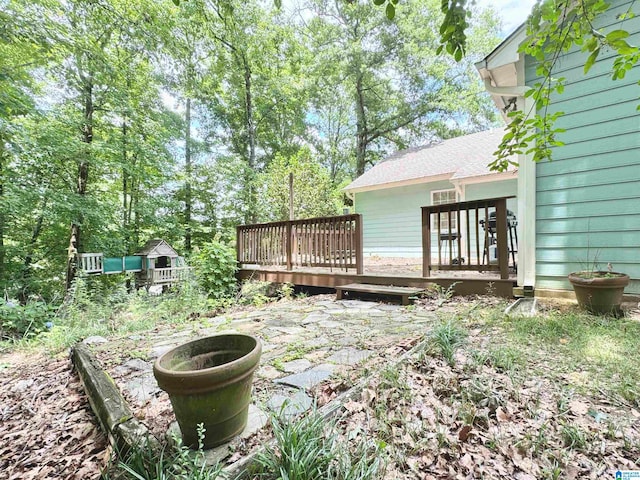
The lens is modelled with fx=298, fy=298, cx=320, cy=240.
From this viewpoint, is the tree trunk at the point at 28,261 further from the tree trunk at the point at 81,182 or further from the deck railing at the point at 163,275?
the deck railing at the point at 163,275

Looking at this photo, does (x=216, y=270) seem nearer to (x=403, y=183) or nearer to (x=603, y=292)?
(x=603, y=292)

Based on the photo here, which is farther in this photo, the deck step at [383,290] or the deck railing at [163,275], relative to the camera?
the deck railing at [163,275]

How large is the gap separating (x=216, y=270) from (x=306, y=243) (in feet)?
7.00

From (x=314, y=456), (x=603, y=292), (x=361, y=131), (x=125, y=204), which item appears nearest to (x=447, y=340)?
(x=314, y=456)

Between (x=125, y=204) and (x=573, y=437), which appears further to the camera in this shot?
(x=125, y=204)

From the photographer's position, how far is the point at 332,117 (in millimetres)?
19812

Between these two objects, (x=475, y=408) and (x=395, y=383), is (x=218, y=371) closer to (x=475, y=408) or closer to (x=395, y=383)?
(x=395, y=383)

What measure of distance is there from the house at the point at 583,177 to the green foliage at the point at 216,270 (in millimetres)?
5512

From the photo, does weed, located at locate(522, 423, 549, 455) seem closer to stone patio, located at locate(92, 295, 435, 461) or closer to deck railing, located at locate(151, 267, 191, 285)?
stone patio, located at locate(92, 295, 435, 461)

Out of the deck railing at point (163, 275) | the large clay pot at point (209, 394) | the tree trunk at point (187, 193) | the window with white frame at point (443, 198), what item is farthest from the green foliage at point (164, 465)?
the tree trunk at point (187, 193)

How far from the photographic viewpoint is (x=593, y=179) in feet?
12.1

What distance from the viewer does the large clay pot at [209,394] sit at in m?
1.19

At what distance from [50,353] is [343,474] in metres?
3.58

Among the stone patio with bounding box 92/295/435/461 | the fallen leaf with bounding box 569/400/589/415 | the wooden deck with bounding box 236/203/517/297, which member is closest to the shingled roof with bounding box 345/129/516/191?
the wooden deck with bounding box 236/203/517/297
